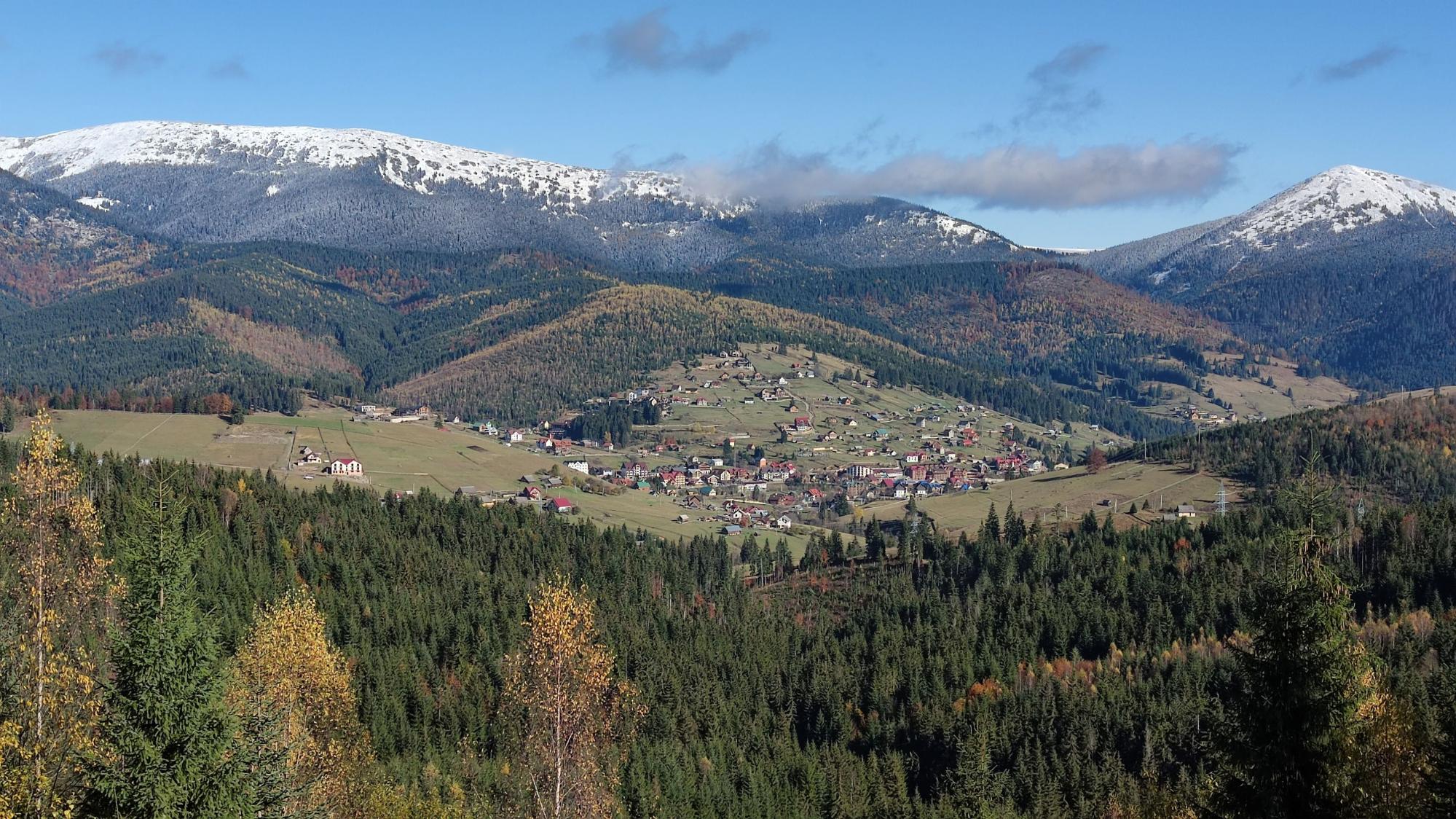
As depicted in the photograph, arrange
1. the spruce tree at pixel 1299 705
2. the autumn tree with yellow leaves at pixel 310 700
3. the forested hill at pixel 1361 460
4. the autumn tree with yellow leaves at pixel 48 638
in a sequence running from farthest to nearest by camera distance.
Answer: the forested hill at pixel 1361 460 < the autumn tree with yellow leaves at pixel 310 700 < the spruce tree at pixel 1299 705 < the autumn tree with yellow leaves at pixel 48 638

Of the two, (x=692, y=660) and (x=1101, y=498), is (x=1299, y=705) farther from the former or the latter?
(x=1101, y=498)

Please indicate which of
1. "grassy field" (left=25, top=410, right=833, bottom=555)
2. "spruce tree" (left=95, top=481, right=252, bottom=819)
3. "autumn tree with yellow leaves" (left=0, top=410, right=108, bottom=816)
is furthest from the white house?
"spruce tree" (left=95, top=481, right=252, bottom=819)

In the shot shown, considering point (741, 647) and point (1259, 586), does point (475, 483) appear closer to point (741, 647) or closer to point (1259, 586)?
point (741, 647)

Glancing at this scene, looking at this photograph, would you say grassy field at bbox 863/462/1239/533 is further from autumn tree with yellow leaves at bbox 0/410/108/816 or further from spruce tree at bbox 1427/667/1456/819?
autumn tree with yellow leaves at bbox 0/410/108/816

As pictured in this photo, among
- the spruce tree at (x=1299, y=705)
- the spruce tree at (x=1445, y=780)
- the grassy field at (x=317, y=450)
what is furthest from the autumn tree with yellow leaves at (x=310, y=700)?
the grassy field at (x=317, y=450)

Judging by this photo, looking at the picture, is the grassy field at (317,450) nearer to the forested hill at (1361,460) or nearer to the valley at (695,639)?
the valley at (695,639)

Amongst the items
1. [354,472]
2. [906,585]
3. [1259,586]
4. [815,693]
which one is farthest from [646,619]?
[1259,586]

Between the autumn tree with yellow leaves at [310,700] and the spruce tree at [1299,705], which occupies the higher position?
the spruce tree at [1299,705]
